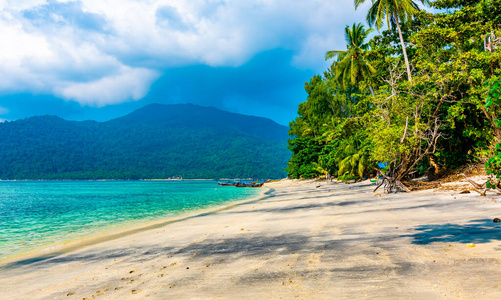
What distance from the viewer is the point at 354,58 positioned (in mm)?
39500

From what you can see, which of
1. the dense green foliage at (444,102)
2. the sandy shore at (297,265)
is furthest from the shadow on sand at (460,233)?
the dense green foliage at (444,102)

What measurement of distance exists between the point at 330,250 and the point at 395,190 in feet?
56.4

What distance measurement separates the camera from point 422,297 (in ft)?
12.7

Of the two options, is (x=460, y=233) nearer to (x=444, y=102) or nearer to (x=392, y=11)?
(x=444, y=102)

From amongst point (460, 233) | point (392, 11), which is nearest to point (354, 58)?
point (392, 11)

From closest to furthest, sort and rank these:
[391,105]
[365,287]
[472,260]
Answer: [365,287], [472,260], [391,105]

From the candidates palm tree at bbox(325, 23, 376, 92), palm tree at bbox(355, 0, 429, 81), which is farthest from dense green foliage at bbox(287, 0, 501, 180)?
palm tree at bbox(325, 23, 376, 92)

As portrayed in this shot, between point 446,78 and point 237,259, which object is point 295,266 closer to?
point 237,259

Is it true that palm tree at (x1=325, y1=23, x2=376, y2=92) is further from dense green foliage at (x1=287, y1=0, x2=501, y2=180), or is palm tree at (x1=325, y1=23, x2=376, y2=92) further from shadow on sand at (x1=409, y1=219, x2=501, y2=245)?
shadow on sand at (x1=409, y1=219, x2=501, y2=245)

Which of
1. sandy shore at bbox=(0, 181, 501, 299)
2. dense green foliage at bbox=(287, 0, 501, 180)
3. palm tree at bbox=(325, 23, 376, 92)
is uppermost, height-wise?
palm tree at bbox=(325, 23, 376, 92)

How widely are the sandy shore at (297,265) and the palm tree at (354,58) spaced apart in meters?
31.6

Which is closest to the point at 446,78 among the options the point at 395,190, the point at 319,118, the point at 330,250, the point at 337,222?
the point at 395,190

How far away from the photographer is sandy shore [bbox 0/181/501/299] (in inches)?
175

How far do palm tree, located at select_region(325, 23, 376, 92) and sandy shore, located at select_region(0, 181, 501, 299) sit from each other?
31557 millimetres
